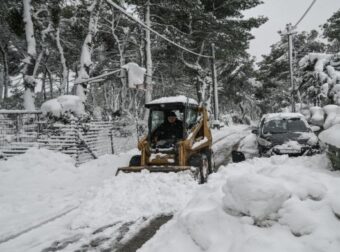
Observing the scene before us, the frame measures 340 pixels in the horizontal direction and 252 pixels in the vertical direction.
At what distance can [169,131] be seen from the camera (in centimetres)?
1055

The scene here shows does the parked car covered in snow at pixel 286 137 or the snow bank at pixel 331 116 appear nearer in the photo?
the snow bank at pixel 331 116

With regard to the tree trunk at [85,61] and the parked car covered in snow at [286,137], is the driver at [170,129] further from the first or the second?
the tree trunk at [85,61]

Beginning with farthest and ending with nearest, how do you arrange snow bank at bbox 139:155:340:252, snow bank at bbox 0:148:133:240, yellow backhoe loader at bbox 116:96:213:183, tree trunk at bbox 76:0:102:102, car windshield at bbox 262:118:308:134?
1. tree trunk at bbox 76:0:102:102
2. car windshield at bbox 262:118:308:134
3. yellow backhoe loader at bbox 116:96:213:183
4. snow bank at bbox 0:148:133:240
5. snow bank at bbox 139:155:340:252

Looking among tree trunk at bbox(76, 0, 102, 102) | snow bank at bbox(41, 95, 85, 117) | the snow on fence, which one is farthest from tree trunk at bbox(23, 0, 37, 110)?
the snow on fence

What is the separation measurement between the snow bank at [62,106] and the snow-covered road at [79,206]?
2865mm

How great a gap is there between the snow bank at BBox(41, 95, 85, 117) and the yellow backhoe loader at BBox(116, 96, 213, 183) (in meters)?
4.96

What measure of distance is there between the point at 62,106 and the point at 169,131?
5.70 metres

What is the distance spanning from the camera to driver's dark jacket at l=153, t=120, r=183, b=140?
1045 centimetres

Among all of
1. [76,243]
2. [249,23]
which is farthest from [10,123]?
[249,23]

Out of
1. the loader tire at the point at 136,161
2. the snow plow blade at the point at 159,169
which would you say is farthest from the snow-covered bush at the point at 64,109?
the snow plow blade at the point at 159,169

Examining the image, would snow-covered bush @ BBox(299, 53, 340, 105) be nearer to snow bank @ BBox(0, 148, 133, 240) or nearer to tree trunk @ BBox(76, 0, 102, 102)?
snow bank @ BBox(0, 148, 133, 240)

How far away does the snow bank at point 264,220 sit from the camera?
4.10m

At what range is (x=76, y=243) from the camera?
578cm

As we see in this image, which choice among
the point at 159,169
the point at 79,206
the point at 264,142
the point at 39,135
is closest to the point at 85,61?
the point at 39,135
